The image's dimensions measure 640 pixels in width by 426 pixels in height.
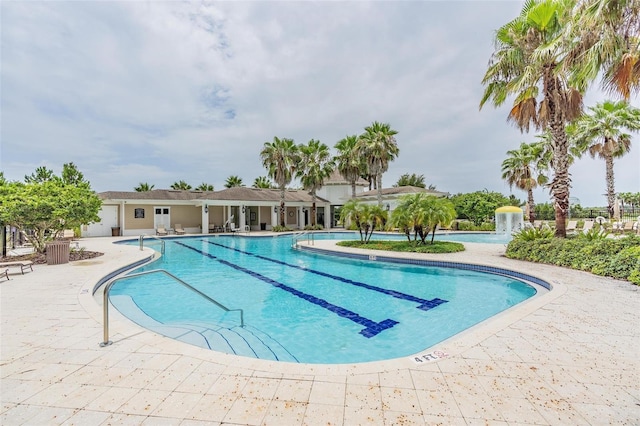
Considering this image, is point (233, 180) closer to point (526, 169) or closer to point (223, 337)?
point (526, 169)

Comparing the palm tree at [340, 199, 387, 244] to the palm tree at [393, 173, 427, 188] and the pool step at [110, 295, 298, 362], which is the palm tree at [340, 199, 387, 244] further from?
the palm tree at [393, 173, 427, 188]

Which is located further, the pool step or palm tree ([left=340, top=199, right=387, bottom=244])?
palm tree ([left=340, top=199, right=387, bottom=244])

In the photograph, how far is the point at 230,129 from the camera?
953 inches

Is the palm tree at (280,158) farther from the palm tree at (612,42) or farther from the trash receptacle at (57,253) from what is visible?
the palm tree at (612,42)

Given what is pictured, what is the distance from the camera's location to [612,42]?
6938mm

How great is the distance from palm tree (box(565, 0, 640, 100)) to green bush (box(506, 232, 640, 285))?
418cm

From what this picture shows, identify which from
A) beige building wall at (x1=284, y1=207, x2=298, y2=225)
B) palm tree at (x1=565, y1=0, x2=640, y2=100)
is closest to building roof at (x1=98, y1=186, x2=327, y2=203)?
beige building wall at (x1=284, y1=207, x2=298, y2=225)

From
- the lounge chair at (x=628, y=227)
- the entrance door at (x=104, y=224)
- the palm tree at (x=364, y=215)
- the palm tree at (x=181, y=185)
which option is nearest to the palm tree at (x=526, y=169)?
the lounge chair at (x=628, y=227)

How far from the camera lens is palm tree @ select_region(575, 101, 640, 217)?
62.7 ft

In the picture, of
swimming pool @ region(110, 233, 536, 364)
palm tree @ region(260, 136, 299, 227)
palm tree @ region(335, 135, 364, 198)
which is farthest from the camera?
palm tree @ region(335, 135, 364, 198)

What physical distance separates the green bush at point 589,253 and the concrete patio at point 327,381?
13.2ft

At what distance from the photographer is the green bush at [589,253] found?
7.56m

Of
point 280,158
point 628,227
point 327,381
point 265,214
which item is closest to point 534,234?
point 327,381

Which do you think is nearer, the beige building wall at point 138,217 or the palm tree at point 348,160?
the beige building wall at point 138,217
